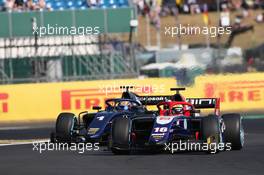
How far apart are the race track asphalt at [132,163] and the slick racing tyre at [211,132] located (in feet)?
0.67

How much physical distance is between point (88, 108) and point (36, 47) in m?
3.14

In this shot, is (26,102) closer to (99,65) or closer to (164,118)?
(99,65)

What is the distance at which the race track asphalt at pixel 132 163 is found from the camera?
11.5 meters

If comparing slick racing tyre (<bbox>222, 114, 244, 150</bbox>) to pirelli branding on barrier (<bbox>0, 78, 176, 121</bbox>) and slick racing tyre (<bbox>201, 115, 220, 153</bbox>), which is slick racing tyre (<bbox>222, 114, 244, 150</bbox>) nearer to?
slick racing tyre (<bbox>201, 115, 220, 153</bbox>)

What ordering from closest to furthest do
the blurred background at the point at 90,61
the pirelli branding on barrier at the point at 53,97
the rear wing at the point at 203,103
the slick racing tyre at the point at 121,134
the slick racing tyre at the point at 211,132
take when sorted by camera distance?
the slick racing tyre at the point at 211,132
the slick racing tyre at the point at 121,134
the rear wing at the point at 203,103
the pirelli branding on barrier at the point at 53,97
the blurred background at the point at 90,61

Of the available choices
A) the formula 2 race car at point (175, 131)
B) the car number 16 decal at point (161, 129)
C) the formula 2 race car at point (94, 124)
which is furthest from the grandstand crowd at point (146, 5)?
the car number 16 decal at point (161, 129)

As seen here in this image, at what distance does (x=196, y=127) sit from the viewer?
14.7m

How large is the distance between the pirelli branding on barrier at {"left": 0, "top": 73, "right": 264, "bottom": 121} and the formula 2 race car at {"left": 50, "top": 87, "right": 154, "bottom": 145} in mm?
9163

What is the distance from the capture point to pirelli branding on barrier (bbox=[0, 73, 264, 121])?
26.5m

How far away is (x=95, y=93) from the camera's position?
2688cm

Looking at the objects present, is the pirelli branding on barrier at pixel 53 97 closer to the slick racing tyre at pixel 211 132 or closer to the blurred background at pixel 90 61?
the blurred background at pixel 90 61


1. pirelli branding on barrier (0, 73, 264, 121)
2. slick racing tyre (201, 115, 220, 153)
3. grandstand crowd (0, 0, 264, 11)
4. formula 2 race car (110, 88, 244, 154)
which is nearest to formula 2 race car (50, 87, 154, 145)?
formula 2 race car (110, 88, 244, 154)

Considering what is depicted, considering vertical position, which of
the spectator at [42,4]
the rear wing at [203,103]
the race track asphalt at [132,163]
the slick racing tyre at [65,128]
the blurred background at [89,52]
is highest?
the spectator at [42,4]

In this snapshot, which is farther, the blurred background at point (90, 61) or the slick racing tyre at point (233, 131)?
the blurred background at point (90, 61)
